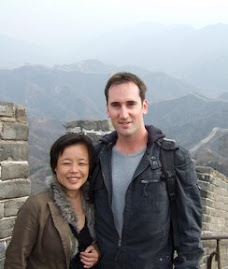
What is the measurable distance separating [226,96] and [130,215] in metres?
109

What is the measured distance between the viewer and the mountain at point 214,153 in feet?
96.7

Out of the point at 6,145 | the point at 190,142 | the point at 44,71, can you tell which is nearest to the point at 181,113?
the point at 190,142

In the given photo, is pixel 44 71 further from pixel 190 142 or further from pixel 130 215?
pixel 130 215

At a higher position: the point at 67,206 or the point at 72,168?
the point at 72,168

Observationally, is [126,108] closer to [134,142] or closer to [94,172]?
[134,142]

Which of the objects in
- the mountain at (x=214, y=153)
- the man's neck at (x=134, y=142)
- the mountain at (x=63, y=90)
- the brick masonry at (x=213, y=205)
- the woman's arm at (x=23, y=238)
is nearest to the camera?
the woman's arm at (x=23, y=238)

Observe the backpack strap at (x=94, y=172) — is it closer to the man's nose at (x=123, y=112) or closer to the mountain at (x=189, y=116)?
the man's nose at (x=123, y=112)

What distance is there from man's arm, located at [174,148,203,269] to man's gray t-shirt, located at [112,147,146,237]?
0.23 metres

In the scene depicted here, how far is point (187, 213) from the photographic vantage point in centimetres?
220

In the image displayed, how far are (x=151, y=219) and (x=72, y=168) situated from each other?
0.49m

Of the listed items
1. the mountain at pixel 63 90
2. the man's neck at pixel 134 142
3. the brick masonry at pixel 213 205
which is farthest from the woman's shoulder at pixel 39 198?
the mountain at pixel 63 90

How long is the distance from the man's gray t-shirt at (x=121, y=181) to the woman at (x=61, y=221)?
0.52 ft

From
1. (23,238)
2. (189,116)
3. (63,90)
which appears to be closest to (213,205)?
(23,238)

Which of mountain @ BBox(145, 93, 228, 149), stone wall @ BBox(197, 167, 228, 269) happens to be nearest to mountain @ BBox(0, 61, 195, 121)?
mountain @ BBox(145, 93, 228, 149)
